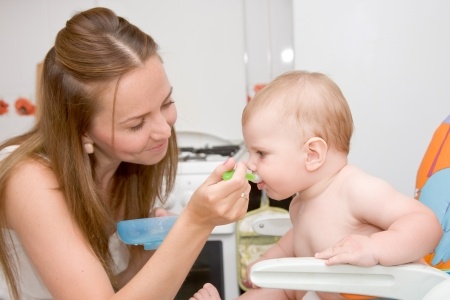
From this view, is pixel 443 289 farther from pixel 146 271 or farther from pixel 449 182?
pixel 146 271

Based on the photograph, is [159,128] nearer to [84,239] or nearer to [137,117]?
[137,117]

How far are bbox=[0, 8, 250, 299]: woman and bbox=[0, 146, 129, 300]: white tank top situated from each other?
1 centimetres

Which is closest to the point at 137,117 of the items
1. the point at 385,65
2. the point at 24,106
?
the point at 385,65

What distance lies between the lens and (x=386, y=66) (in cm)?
162

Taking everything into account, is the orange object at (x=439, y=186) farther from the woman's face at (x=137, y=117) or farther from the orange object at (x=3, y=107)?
the orange object at (x=3, y=107)

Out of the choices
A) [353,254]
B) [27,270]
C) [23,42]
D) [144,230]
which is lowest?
[27,270]

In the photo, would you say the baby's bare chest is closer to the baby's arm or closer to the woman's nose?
the baby's arm

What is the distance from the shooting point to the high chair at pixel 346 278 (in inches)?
29.4

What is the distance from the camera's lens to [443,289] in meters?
0.65

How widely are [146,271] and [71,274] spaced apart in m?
0.15

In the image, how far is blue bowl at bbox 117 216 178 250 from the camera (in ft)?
3.76

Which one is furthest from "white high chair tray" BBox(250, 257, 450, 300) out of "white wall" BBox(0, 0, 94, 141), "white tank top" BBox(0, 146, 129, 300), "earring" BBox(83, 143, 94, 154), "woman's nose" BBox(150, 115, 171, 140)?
"white wall" BBox(0, 0, 94, 141)

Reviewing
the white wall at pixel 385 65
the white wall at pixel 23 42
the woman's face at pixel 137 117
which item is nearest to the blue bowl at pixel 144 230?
the woman's face at pixel 137 117

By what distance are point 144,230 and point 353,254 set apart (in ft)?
1.82
